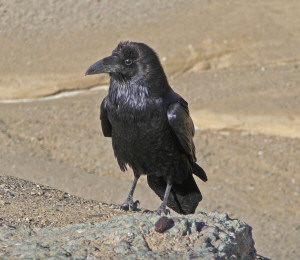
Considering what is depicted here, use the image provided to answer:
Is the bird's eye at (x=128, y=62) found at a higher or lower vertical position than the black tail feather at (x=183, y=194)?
higher

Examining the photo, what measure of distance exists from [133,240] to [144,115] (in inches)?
74.6

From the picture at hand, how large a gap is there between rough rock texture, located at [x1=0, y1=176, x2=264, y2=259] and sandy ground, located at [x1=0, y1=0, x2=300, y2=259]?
5.50 metres

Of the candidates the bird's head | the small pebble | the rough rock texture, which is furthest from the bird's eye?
the small pebble

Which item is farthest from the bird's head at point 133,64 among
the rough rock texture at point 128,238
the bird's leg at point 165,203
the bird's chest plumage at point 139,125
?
the rough rock texture at point 128,238

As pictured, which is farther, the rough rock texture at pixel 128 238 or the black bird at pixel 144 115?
the black bird at pixel 144 115

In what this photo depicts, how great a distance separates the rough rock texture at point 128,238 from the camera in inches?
176

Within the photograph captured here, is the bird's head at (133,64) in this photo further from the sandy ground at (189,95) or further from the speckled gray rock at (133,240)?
the sandy ground at (189,95)

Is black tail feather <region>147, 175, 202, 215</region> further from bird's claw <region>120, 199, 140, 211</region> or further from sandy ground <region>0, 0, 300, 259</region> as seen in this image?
sandy ground <region>0, 0, 300, 259</region>

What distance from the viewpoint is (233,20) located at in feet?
52.5

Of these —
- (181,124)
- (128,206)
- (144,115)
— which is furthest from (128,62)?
(128,206)

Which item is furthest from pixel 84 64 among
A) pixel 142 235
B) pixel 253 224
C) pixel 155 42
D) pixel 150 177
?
pixel 142 235

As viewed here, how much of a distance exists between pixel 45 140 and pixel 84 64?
246cm

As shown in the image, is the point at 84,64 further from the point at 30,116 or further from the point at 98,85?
the point at 30,116

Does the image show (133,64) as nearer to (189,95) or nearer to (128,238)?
(128,238)
